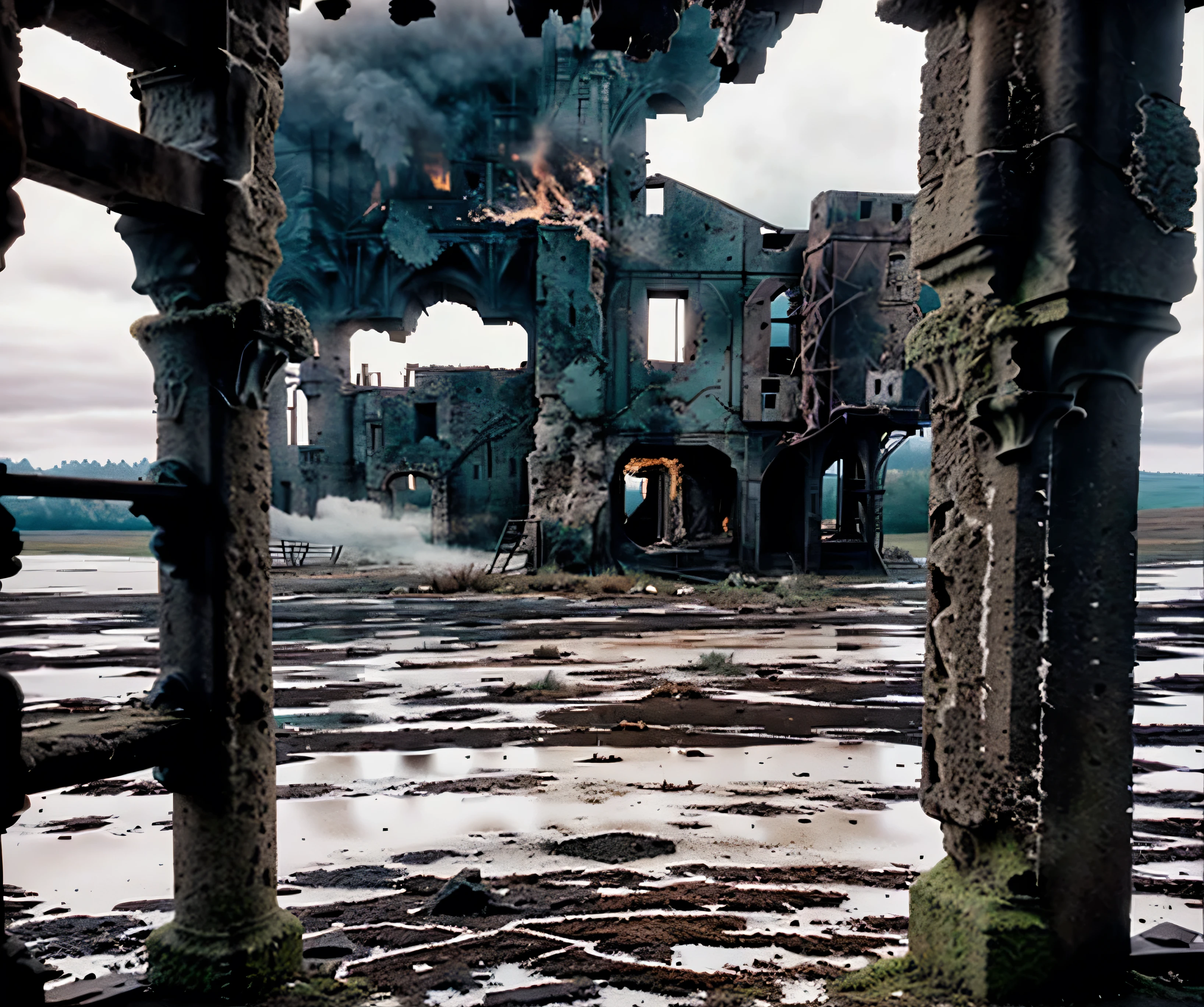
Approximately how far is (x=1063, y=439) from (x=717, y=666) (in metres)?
6.59

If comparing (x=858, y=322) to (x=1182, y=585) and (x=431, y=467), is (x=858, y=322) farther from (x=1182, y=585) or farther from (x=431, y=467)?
(x=431, y=467)

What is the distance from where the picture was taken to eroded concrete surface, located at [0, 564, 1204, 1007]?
10.7 feet

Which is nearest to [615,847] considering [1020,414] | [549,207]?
[1020,414]

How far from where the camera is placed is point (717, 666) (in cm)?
891

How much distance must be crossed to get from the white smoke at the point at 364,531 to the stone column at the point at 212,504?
20.8 m

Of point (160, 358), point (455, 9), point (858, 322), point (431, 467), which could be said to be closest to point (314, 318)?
point (431, 467)

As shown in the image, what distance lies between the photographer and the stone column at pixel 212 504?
2848mm

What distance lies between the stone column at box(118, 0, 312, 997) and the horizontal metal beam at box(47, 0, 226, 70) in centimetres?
4

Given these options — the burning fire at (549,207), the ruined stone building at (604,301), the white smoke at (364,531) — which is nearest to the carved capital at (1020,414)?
the ruined stone building at (604,301)

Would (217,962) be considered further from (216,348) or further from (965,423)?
(965,423)

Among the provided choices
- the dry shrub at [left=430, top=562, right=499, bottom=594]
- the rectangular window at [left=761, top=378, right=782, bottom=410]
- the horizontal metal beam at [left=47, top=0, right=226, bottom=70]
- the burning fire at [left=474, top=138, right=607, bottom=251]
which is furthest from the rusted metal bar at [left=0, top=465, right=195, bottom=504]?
the rectangular window at [left=761, top=378, right=782, bottom=410]

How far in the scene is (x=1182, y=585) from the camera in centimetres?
1716

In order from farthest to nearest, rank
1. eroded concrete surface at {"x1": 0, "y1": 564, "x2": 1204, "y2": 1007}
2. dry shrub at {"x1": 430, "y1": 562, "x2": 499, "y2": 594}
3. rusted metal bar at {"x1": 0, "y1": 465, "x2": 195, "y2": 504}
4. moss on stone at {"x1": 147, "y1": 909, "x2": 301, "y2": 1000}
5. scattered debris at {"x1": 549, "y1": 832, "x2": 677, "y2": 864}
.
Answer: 1. dry shrub at {"x1": 430, "y1": 562, "x2": 499, "y2": 594}
2. scattered debris at {"x1": 549, "y1": 832, "x2": 677, "y2": 864}
3. eroded concrete surface at {"x1": 0, "y1": 564, "x2": 1204, "y2": 1007}
4. moss on stone at {"x1": 147, "y1": 909, "x2": 301, "y2": 1000}
5. rusted metal bar at {"x1": 0, "y1": 465, "x2": 195, "y2": 504}

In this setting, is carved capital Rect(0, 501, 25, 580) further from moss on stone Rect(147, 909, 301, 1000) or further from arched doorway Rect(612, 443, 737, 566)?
arched doorway Rect(612, 443, 737, 566)
